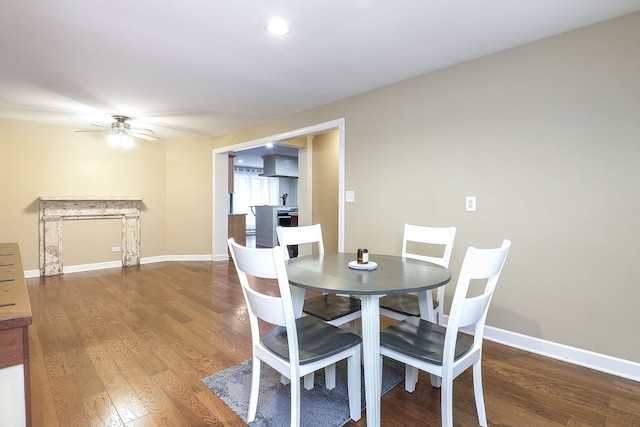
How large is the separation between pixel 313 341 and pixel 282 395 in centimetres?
53

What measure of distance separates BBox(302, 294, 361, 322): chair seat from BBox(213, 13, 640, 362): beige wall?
121 centimetres

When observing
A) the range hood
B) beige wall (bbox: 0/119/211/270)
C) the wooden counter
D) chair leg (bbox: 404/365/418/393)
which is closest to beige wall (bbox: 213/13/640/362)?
chair leg (bbox: 404/365/418/393)

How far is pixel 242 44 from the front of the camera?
2348 mm

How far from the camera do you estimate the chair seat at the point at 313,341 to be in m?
1.47

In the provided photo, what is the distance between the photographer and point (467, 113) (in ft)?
8.68

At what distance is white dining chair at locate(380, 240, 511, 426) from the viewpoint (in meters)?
1.31

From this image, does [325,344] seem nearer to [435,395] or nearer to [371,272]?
[371,272]

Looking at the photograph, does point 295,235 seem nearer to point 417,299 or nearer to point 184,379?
point 417,299

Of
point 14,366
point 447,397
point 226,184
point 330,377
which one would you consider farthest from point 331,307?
point 226,184

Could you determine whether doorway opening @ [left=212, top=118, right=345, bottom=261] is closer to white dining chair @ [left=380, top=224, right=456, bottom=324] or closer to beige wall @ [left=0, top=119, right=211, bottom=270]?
beige wall @ [left=0, top=119, right=211, bottom=270]

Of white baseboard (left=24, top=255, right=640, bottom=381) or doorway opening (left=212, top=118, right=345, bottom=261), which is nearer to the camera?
white baseboard (left=24, top=255, right=640, bottom=381)

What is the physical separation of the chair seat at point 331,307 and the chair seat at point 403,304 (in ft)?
0.66

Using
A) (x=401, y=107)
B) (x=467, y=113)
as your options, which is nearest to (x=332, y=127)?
(x=401, y=107)

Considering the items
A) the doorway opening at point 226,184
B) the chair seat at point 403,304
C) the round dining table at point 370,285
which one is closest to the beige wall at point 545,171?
the chair seat at point 403,304
